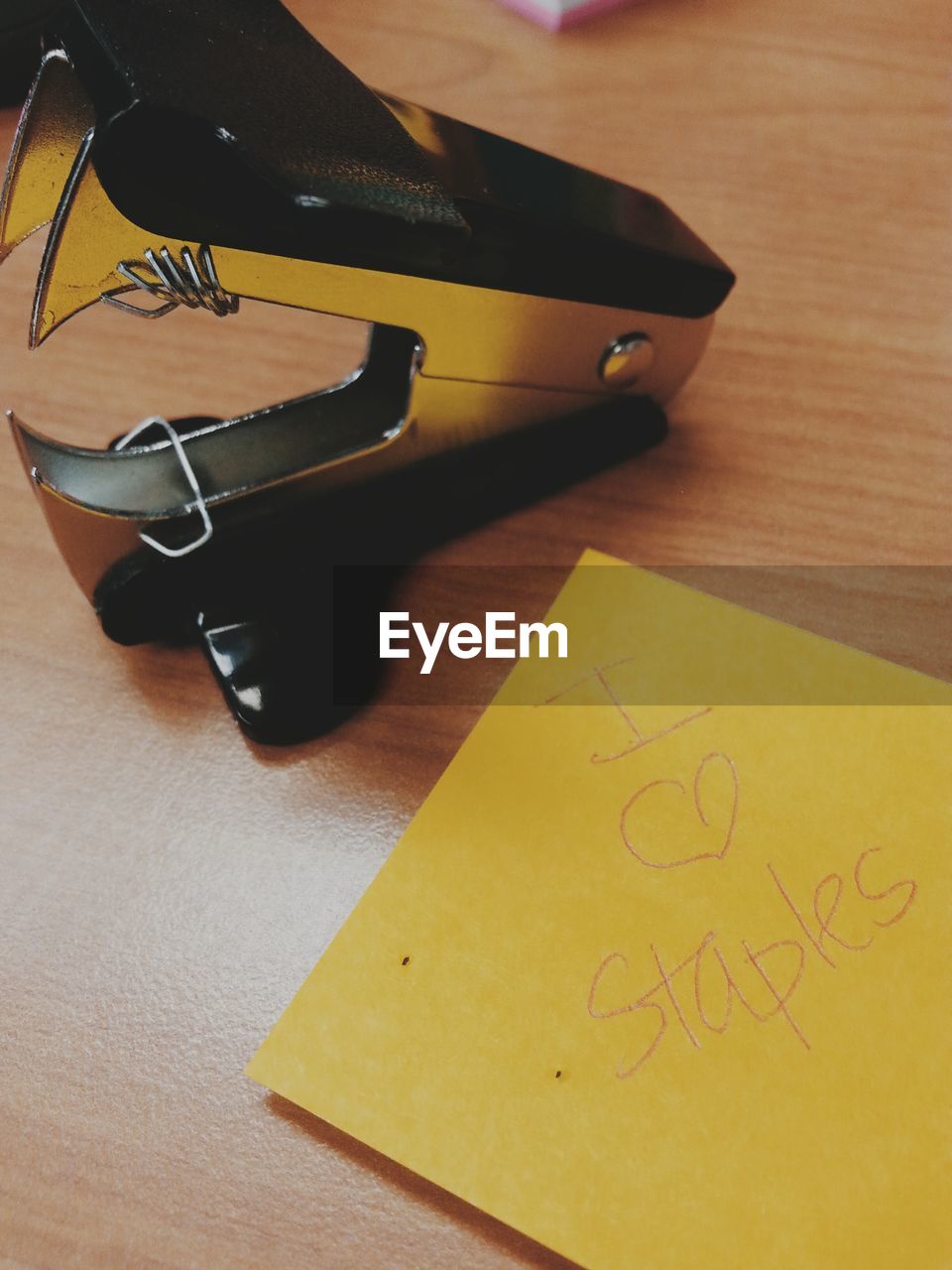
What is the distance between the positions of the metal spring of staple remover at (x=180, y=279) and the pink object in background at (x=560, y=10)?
0.46 meters

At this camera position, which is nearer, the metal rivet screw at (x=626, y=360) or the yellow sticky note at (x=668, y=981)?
the yellow sticky note at (x=668, y=981)


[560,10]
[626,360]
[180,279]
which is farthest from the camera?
[560,10]

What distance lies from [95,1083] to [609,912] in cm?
18

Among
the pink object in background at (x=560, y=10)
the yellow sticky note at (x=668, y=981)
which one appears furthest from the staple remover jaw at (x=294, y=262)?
the pink object in background at (x=560, y=10)

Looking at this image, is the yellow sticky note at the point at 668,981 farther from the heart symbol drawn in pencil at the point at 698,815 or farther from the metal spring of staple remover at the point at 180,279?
the metal spring of staple remover at the point at 180,279

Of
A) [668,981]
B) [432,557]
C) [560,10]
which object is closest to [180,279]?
[432,557]

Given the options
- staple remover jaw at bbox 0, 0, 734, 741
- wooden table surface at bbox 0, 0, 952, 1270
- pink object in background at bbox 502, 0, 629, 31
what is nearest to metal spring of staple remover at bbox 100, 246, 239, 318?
staple remover jaw at bbox 0, 0, 734, 741

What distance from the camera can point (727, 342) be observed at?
542 mm

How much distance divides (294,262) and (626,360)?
0.54ft

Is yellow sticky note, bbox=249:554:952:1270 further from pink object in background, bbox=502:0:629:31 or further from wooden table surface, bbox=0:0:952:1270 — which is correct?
pink object in background, bbox=502:0:629:31

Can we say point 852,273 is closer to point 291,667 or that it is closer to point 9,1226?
point 291,667

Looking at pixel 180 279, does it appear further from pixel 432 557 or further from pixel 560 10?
pixel 560 10

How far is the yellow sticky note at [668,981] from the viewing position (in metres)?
0.32

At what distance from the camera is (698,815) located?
1.26 ft
